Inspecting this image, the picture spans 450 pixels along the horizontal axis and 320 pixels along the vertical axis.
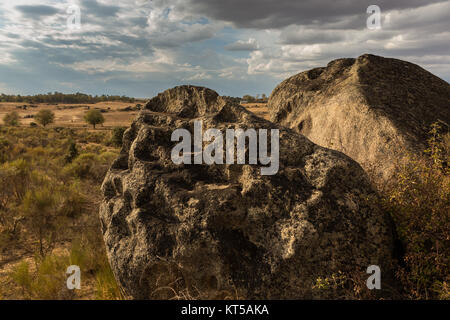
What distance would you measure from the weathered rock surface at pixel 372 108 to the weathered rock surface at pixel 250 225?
115cm

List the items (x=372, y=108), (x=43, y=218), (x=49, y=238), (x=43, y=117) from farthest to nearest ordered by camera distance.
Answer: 1. (x=43, y=117)
2. (x=43, y=218)
3. (x=49, y=238)
4. (x=372, y=108)

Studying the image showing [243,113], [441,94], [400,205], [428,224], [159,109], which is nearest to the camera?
[428,224]

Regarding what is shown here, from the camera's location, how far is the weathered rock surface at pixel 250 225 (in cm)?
314

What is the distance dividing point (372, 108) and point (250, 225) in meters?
3.47

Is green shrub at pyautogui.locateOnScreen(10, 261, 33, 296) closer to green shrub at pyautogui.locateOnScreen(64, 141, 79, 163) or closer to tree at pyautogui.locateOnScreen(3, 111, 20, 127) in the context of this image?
green shrub at pyautogui.locateOnScreen(64, 141, 79, 163)

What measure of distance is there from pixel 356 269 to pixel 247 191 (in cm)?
133

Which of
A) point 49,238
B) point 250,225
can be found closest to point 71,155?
point 49,238

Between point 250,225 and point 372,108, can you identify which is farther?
point 372,108

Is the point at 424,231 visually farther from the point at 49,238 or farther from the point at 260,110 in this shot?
the point at 260,110

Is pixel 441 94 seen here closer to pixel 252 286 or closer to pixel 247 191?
pixel 247 191

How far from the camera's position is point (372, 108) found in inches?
211

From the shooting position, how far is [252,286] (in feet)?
10.5
